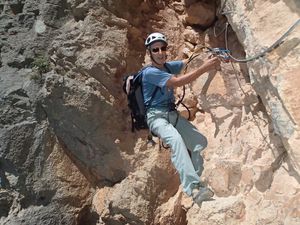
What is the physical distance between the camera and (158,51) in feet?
20.2

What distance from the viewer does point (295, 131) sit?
17.9 feet

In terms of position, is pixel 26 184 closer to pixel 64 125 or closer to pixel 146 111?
pixel 64 125

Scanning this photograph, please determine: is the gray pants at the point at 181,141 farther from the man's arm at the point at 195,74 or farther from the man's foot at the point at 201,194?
the man's arm at the point at 195,74

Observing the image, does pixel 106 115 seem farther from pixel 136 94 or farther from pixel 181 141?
pixel 181 141

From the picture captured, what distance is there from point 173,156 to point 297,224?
64.8 inches

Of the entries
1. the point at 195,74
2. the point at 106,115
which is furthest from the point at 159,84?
the point at 106,115

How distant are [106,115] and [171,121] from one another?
1971mm

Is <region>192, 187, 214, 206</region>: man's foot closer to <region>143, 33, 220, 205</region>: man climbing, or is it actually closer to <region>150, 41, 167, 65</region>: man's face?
<region>143, 33, 220, 205</region>: man climbing

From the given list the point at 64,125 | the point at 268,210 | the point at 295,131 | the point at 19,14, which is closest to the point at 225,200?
the point at 268,210

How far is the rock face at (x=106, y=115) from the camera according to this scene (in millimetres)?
6855

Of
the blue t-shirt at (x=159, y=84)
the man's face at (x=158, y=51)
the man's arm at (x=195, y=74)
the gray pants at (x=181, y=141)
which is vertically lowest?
the gray pants at (x=181, y=141)

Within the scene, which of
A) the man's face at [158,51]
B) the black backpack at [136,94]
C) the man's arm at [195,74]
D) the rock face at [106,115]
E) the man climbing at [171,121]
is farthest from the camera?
the rock face at [106,115]

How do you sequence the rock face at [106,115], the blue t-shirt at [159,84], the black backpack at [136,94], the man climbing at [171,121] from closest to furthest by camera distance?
the man climbing at [171,121] → the blue t-shirt at [159,84] → the black backpack at [136,94] → the rock face at [106,115]

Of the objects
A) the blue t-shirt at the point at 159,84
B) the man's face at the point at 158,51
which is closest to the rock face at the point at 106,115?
the blue t-shirt at the point at 159,84
